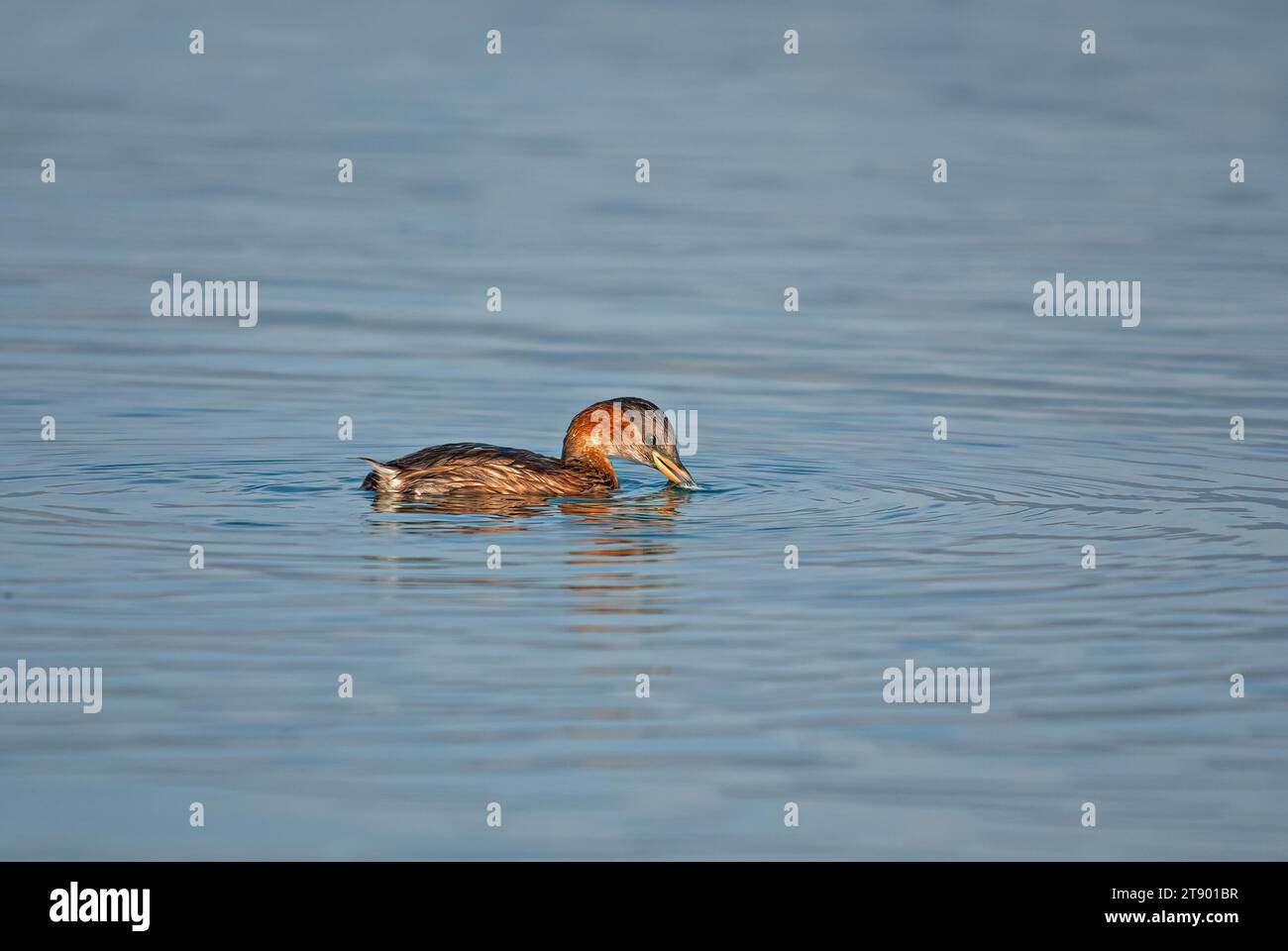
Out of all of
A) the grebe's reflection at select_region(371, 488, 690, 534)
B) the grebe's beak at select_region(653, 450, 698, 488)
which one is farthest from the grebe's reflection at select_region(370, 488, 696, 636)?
the grebe's beak at select_region(653, 450, 698, 488)

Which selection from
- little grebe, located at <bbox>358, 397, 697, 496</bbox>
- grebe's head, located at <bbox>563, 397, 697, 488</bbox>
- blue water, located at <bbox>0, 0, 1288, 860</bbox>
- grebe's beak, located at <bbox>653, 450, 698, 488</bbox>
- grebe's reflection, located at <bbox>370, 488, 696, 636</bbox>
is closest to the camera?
blue water, located at <bbox>0, 0, 1288, 860</bbox>

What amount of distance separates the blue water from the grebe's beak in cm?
14

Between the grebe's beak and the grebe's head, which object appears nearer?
the grebe's head

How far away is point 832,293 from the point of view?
2020cm

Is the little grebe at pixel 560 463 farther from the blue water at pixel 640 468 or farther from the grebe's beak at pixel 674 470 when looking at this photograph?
the blue water at pixel 640 468

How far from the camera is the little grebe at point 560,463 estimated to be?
12734 mm

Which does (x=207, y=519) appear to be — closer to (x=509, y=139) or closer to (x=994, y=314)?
(x=994, y=314)

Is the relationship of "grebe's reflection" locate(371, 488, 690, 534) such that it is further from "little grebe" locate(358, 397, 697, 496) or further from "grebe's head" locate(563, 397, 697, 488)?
"grebe's head" locate(563, 397, 697, 488)

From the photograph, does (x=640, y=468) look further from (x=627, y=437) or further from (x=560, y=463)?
(x=560, y=463)

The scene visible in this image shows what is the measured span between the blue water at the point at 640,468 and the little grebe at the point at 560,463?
22 cm

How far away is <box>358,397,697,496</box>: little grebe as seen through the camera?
41.8 feet

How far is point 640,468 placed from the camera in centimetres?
1552

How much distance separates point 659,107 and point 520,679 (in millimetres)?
20543

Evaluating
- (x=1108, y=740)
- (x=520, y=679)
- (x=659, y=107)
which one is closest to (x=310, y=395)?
(x=520, y=679)
